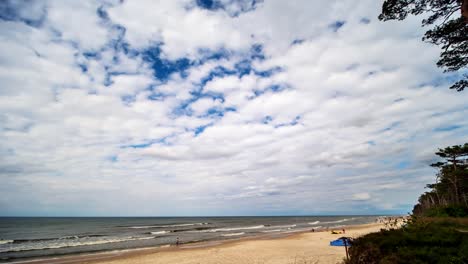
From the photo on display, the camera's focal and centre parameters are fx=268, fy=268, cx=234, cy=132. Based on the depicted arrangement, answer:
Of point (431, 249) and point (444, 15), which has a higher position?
point (444, 15)

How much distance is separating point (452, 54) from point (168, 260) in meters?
21.3

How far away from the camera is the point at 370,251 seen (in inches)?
271

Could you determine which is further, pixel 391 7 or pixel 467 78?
pixel 467 78

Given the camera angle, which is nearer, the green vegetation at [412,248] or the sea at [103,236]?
the green vegetation at [412,248]

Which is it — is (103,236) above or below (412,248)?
below

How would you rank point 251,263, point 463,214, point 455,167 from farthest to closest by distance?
point 455,167 → point 463,214 → point 251,263

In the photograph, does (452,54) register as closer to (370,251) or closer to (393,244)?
(393,244)

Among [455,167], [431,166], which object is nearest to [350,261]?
[455,167]

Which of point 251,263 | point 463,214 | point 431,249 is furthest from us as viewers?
point 463,214

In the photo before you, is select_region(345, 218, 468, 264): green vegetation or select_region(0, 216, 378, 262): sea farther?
select_region(0, 216, 378, 262): sea

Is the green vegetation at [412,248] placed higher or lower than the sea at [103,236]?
higher

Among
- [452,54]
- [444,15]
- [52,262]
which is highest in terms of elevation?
[444,15]

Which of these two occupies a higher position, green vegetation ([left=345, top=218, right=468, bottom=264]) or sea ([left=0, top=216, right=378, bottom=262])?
green vegetation ([left=345, top=218, right=468, bottom=264])

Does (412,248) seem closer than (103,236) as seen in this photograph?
Yes
